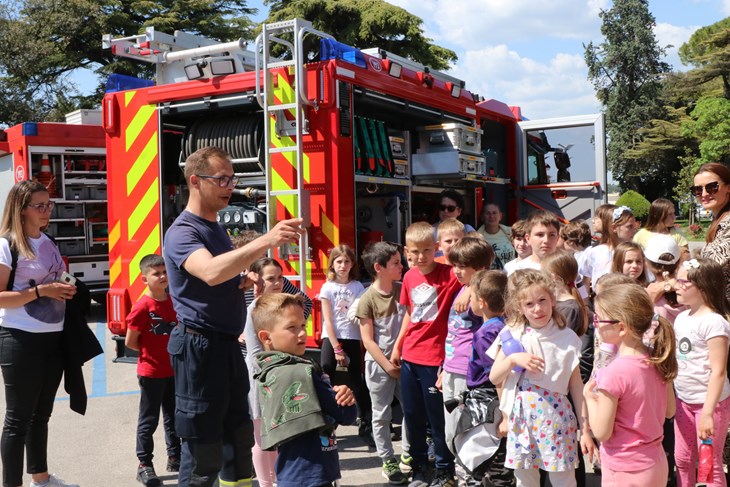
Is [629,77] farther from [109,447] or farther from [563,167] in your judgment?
[109,447]

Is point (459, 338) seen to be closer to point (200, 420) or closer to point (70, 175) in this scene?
point (200, 420)

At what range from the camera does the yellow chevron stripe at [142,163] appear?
604cm

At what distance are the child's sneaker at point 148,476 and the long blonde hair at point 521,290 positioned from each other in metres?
2.42

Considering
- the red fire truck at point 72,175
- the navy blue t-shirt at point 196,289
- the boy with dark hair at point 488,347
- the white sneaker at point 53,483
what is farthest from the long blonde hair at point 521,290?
the red fire truck at point 72,175

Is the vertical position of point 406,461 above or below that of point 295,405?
below

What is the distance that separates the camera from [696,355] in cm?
353

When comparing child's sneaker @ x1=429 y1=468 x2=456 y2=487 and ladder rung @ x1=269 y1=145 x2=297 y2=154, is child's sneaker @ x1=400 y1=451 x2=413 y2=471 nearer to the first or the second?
child's sneaker @ x1=429 y1=468 x2=456 y2=487

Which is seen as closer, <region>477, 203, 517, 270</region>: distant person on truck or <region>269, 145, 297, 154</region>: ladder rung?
<region>269, 145, 297, 154</region>: ladder rung

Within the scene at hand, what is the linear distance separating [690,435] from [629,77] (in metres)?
49.0

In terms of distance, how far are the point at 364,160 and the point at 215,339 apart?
296 centimetres

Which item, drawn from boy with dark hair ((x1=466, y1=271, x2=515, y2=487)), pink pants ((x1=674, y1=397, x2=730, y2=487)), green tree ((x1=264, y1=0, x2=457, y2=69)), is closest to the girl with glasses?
pink pants ((x1=674, y1=397, x2=730, y2=487))

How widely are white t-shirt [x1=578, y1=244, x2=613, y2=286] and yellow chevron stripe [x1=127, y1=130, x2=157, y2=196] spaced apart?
3626mm

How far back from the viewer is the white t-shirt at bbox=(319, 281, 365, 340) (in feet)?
16.6

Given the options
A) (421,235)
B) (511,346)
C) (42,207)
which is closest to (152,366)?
(42,207)
